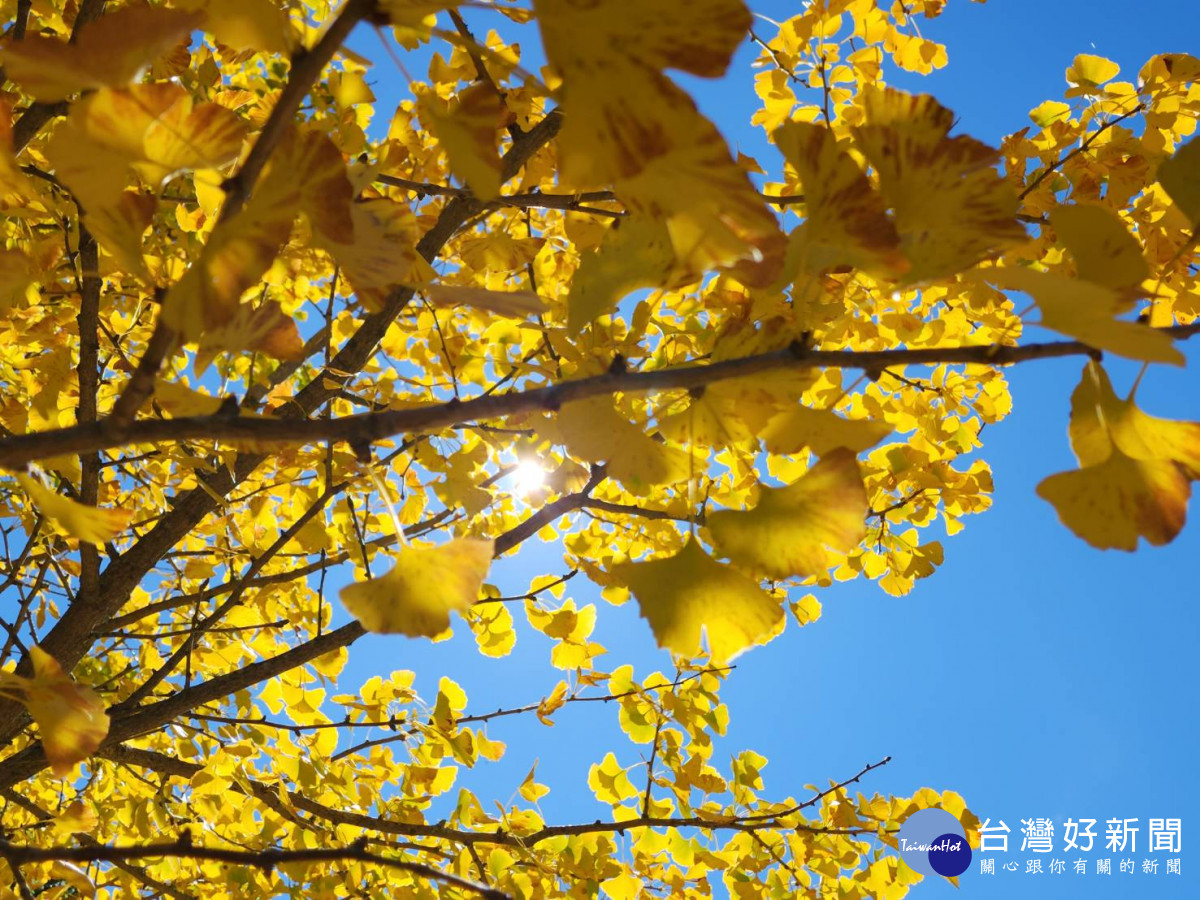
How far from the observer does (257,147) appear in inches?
14.8

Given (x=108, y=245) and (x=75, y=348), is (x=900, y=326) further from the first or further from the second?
(x=75, y=348)

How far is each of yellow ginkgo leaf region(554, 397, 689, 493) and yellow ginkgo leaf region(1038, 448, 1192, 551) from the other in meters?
0.23

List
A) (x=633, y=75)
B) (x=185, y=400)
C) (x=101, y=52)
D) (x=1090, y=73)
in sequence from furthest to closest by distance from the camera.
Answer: (x=1090, y=73) → (x=185, y=400) → (x=101, y=52) → (x=633, y=75)

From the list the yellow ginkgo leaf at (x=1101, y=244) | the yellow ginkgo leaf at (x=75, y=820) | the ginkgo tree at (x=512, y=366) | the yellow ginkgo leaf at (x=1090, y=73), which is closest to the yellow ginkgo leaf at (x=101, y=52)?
the ginkgo tree at (x=512, y=366)

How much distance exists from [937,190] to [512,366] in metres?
0.65

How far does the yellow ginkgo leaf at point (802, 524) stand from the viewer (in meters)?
0.50

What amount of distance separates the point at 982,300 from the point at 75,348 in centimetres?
202

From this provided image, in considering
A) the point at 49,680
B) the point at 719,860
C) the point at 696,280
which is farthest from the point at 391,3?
the point at 719,860

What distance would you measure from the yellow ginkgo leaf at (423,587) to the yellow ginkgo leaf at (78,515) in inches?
5.7

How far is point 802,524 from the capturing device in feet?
1.67

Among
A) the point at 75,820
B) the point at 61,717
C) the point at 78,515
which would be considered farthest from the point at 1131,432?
the point at 75,820

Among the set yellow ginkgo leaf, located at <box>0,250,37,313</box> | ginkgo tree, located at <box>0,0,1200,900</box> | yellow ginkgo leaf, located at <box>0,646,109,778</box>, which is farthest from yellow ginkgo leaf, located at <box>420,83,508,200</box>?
yellow ginkgo leaf, located at <box>0,646,109,778</box>

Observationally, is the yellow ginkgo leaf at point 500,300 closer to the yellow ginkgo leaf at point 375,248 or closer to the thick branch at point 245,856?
the yellow ginkgo leaf at point 375,248

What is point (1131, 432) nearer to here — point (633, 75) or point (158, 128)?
point (633, 75)
